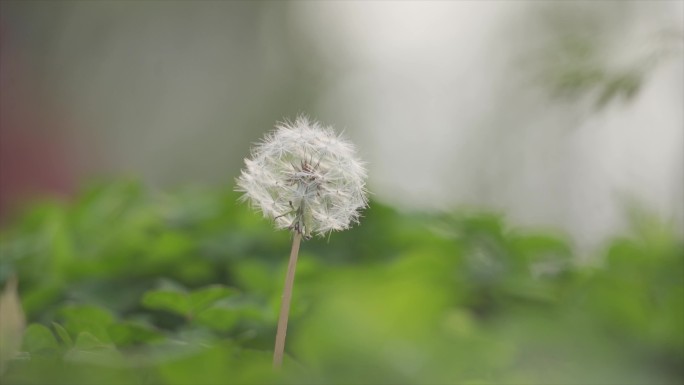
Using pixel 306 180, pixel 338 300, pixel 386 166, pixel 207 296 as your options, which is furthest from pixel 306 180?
pixel 386 166

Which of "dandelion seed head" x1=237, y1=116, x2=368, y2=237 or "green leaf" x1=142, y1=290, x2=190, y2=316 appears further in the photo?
"green leaf" x1=142, y1=290, x2=190, y2=316

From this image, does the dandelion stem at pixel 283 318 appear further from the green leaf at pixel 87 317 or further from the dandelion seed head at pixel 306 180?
the green leaf at pixel 87 317

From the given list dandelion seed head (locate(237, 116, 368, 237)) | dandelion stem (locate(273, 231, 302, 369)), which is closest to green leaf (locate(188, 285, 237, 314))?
dandelion seed head (locate(237, 116, 368, 237))

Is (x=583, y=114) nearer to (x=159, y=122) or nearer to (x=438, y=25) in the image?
(x=438, y=25)

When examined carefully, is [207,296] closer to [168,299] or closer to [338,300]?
[168,299]

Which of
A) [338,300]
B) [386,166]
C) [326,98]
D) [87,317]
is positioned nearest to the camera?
[338,300]

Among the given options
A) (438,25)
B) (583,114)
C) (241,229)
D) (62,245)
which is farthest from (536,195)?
(62,245)

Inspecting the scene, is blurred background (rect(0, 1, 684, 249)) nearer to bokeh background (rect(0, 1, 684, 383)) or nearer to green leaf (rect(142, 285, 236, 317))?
bokeh background (rect(0, 1, 684, 383))
